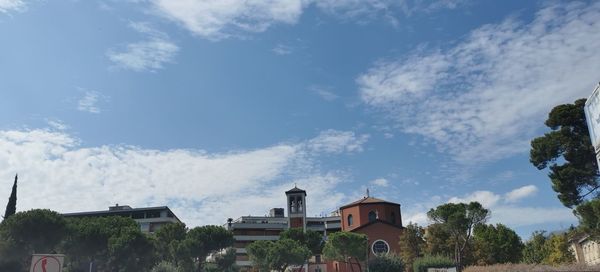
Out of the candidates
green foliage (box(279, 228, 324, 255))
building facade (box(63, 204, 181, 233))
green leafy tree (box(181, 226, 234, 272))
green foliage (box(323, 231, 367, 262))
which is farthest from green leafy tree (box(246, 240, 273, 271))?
building facade (box(63, 204, 181, 233))

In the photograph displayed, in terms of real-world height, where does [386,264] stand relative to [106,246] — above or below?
below

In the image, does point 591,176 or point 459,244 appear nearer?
point 591,176

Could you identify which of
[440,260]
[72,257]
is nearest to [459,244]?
[440,260]

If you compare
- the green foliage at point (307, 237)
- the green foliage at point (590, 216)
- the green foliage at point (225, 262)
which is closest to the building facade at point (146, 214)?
the green foliage at point (225, 262)

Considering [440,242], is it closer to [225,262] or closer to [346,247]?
[346,247]

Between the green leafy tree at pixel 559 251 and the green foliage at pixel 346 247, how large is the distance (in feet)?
68.3

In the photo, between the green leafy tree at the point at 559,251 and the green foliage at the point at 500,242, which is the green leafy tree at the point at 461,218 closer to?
the green foliage at the point at 500,242

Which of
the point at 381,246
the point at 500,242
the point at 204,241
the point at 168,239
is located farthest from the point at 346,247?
the point at 168,239

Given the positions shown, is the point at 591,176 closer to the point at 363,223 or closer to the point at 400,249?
the point at 400,249

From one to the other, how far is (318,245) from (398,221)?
43.5 feet

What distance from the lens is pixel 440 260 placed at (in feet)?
140

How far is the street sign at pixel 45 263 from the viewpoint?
911cm

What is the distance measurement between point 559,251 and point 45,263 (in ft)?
188

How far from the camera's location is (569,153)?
37.6 metres
